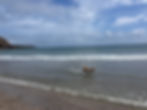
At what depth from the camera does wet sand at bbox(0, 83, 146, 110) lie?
3584 millimetres

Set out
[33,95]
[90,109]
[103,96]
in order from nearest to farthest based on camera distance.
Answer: [90,109] < [103,96] < [33,95]

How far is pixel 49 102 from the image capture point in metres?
3.96

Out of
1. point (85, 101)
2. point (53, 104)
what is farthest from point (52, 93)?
point (85, 101)

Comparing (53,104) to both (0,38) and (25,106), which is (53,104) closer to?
(25,106)

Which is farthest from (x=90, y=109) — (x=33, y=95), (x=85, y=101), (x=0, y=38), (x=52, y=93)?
(x=0, y=38)

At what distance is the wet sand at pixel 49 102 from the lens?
3.58 m

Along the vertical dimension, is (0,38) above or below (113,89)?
above

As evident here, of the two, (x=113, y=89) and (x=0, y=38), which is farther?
(x=0, y=38)

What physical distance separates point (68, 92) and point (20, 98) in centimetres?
170

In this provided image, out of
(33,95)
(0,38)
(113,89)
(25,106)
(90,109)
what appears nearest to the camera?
(90,109)

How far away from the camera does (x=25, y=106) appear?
146 inches

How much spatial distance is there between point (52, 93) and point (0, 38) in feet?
236

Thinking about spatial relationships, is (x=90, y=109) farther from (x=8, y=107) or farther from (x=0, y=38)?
(x=0, y=38)

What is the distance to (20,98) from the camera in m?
4.38
